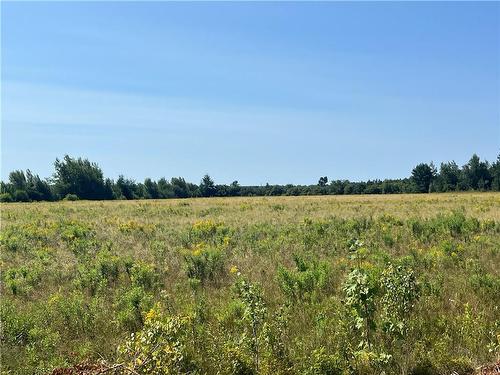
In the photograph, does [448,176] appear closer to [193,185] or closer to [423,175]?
[423,175]

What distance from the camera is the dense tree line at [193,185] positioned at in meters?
73.6

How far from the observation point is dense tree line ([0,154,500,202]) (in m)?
73.6

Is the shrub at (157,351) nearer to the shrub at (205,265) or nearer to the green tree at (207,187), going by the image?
the shrub at (205,265)

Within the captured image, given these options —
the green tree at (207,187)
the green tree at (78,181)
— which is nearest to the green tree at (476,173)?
the green tree at (207,187)

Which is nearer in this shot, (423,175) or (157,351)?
(157,351)

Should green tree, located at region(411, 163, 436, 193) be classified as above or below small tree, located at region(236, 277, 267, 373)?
above

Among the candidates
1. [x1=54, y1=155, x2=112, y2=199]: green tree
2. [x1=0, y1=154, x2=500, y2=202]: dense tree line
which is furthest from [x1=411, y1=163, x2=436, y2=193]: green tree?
[x1=54, y1=155, x2=112, y2=199]: green tree

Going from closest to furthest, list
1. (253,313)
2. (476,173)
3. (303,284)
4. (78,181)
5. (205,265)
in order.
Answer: (253,313) < (303,284) < (205,265) < (78,181) < (476,173)

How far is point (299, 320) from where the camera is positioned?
6188mm

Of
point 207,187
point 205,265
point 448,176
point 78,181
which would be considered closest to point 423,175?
point 448,176

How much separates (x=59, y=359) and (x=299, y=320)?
3283 mm

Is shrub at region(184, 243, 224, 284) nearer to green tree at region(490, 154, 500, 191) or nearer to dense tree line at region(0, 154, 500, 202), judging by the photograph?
dense tree line at region(0, 154, 500, 202)

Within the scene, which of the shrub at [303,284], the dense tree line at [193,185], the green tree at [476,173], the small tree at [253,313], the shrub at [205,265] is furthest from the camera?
the green tree at [476,173]

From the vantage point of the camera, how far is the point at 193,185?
329 feet
